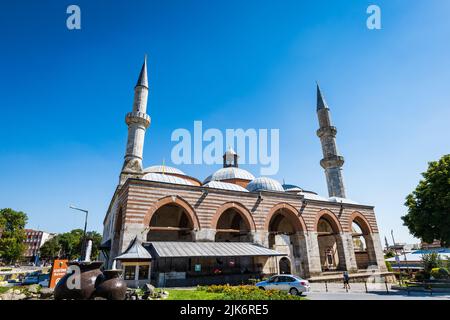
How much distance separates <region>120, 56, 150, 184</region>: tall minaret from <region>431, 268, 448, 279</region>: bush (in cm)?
2523

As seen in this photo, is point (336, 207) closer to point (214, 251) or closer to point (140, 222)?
point (214, 251)

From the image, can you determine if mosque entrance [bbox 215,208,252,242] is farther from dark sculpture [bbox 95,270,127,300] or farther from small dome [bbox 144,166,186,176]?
dark sculpture [bbox 95,270,127,300]

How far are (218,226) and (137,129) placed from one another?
1280cm

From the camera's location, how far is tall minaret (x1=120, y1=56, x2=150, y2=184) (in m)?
24.6

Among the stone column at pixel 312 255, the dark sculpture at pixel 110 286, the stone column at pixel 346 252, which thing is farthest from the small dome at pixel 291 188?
the dark sculpture at pixel 110 286

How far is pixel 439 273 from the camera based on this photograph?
1814cm

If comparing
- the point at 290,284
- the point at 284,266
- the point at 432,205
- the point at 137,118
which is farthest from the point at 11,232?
the point at 432,205

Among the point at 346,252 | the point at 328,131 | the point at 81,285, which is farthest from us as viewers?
the point at 328,131

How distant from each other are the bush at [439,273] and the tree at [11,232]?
57.1m

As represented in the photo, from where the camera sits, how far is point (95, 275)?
29.3 feet

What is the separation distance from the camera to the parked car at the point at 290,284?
44.4 feet

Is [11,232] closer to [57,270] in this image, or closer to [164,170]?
[164,170]

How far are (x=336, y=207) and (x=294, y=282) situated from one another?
16.3 m

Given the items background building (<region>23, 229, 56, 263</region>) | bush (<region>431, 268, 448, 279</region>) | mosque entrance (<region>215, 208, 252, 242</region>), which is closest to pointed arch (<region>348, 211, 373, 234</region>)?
bush (<region>431, 268, 448, 279</region>)
